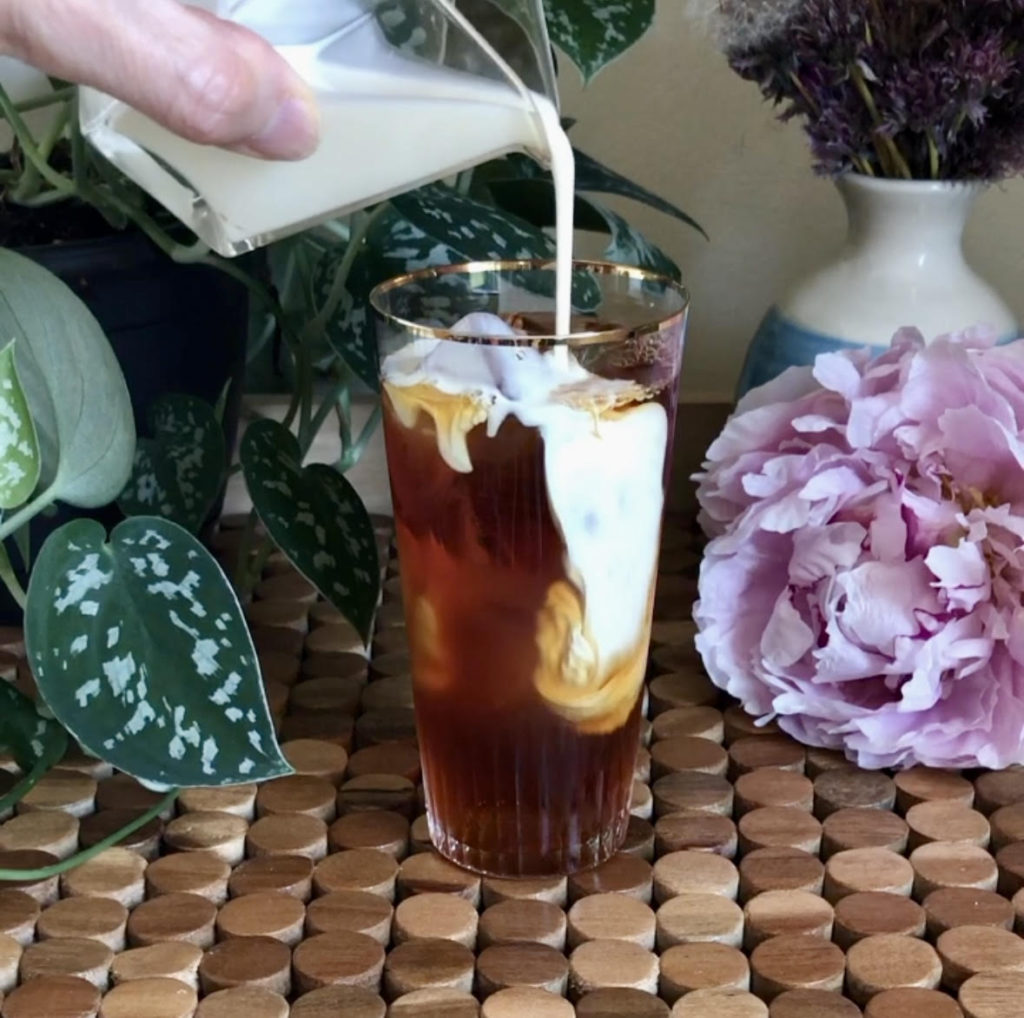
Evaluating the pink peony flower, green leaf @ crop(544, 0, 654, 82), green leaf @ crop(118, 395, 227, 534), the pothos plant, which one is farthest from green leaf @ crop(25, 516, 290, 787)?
green leaf @ crop(544, 0, 654, 82)

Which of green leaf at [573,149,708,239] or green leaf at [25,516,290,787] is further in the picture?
green leaf at [573,149,708,239]

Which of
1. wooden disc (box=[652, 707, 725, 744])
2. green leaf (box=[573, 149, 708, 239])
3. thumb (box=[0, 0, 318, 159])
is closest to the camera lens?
thumb (box=[0, 0, 318, 159])

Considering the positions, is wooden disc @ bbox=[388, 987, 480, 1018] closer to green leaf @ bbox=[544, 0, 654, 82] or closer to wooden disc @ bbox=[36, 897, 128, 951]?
wooden disc @ bbox=[36, 897, 128, 951]

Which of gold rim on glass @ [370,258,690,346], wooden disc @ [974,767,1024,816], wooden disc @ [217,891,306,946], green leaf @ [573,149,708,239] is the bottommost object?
wooden disc @ [974,767,1024,816]

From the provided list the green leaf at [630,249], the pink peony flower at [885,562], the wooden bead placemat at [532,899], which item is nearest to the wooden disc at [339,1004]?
the wooden bead placemat at [532,899]

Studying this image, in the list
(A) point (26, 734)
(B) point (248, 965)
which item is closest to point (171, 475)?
(A) point (26, 734)

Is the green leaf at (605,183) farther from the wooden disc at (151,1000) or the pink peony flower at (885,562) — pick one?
the wooden disc at (151,1000)
